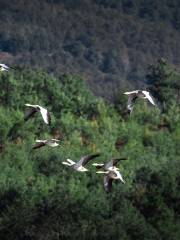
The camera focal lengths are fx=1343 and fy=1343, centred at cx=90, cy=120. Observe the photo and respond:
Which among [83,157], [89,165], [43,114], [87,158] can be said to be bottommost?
[89,165]

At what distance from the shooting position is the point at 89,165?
99.6m

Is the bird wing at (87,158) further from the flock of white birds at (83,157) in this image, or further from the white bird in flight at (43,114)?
the white bird in flight at (43,114)

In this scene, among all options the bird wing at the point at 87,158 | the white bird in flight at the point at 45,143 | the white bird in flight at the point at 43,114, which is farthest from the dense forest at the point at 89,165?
the bird wing at the point at 87,158

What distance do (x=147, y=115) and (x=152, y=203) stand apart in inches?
1566

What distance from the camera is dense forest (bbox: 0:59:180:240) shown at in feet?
276

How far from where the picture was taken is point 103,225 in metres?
81.6

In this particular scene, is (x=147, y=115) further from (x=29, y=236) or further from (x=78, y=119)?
(x=29, y=236)

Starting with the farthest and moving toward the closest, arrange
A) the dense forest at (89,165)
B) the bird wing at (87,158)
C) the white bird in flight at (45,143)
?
the dense forest at (89,165)
the white bird in flight at (45,143)
the bird wing at (87,158)

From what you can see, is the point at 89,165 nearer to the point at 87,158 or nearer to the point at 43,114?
the point at 43,114

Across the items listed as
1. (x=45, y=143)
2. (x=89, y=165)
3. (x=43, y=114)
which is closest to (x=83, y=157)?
(x=45, y=143)

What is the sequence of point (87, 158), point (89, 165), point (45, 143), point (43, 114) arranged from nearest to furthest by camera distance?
point (87, 158) → point (43, 114) → point (45, 143) → point (89, 165)

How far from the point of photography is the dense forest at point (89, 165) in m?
84.1

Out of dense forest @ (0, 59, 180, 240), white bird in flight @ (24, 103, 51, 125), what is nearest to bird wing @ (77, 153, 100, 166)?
white bird in flight @ (24, 103, 51, 125)

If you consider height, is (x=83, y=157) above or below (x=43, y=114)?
below
